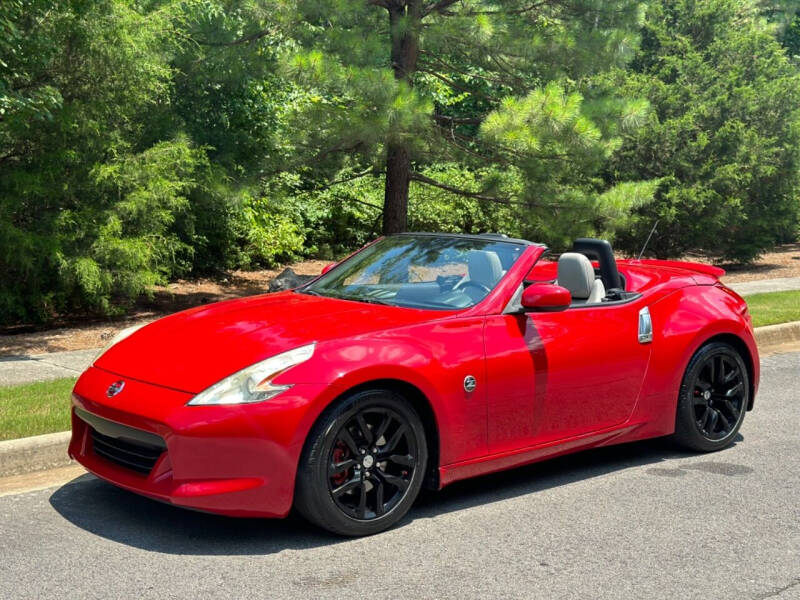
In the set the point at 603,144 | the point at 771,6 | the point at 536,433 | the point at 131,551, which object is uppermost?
the point at 771,6

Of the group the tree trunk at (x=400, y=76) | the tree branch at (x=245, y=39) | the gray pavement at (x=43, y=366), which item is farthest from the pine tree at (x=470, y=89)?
the gray pavement at (x=43, y=366)

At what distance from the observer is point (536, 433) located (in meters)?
5.79

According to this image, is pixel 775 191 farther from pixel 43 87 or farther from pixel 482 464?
pixel 482 464

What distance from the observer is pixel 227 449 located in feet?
15.5

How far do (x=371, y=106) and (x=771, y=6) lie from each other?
39057 millimetres

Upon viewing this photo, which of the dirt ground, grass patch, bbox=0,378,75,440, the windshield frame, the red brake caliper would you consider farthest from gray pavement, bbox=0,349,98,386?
the red brake caliper

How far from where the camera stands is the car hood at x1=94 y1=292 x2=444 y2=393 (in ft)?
16.5

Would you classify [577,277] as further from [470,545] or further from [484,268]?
[470,545]

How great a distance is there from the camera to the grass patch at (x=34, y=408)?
655cm

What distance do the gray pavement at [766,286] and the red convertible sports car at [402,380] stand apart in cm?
1060

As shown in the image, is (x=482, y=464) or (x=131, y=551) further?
(x=482, y=464)

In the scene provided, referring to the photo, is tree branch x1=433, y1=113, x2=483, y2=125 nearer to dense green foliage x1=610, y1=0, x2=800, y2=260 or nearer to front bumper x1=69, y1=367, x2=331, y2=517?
dense green foliage x1=610, y1=0, x2=800, y2=260

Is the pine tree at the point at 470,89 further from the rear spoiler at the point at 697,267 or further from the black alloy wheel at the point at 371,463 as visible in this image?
the black alloy wheel at the point at 371,463

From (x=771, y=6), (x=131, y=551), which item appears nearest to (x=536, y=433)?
(x=131, y=551)
